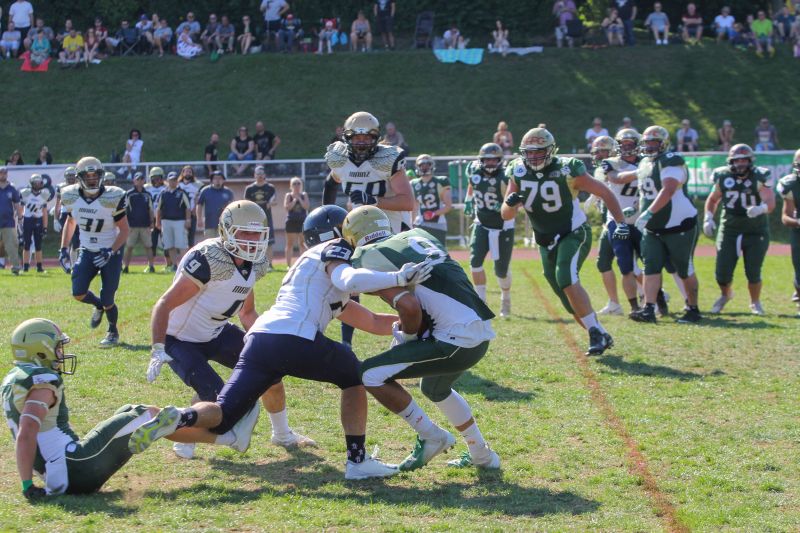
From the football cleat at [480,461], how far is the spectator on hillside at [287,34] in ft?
85.6

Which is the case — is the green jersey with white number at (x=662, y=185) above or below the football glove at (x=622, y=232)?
above

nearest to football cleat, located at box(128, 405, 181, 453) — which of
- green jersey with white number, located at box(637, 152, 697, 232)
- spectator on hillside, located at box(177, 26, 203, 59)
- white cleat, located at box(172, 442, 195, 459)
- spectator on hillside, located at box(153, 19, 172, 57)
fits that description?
white cleat, located at box(172, 442, 195, 459)

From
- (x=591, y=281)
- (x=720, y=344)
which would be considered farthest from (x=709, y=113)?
(x=720, y=344)

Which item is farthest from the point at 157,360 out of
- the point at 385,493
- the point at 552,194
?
the point at 552,194

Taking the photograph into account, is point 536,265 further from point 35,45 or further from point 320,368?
point 35,45

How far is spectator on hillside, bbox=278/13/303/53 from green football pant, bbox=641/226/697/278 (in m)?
21.5

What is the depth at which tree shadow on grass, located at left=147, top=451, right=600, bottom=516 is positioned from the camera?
493 centimetres

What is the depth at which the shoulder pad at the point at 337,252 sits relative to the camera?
530cm

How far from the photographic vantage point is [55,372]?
5.10 meters

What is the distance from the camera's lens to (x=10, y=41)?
100 feet

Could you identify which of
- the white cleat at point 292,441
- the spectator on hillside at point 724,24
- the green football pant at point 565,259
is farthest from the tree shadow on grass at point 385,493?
the spectator on hillside at point 724,24

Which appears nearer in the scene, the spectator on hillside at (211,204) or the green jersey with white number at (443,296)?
the green jersey with white number at (443,296)

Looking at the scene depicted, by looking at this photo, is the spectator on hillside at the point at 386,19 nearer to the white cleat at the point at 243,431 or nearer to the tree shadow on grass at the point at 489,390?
the tree shadow on grass at the point at 489,390

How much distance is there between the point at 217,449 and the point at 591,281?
9.60 metres
